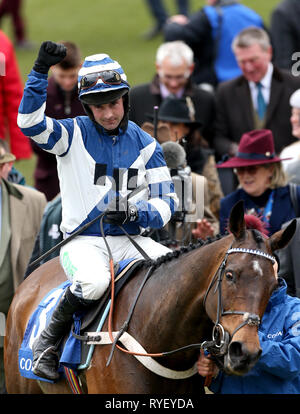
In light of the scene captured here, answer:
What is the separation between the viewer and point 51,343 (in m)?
6.06

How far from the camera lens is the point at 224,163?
7.93 m

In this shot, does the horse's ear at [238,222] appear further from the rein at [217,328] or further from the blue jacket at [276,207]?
the blue jacket at [276,207]

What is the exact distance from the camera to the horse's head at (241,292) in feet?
15.9

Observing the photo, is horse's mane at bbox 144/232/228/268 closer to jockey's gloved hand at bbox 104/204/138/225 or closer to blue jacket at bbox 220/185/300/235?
jockey's gloved hand at bbox 104/204/138/225

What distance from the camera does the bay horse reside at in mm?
4945

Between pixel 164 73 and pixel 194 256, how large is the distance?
172 inches

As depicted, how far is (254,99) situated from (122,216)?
4360 mm

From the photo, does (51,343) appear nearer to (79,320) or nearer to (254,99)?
(79,320)

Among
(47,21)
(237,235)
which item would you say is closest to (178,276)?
(237,235)

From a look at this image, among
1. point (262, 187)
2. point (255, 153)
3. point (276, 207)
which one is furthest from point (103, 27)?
point (276, 207)

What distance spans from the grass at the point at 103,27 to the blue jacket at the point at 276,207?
960 centimetres
